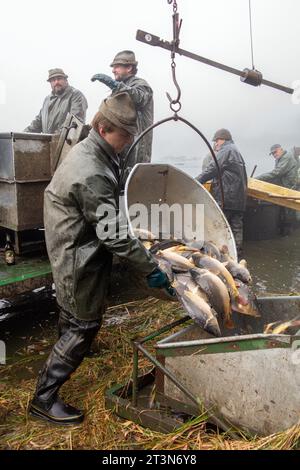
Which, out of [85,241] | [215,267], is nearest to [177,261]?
[215,267]

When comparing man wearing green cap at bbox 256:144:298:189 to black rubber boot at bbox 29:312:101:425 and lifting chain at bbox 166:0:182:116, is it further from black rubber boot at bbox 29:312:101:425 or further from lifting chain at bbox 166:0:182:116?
black rubber boot at bbox 29:312:101:425

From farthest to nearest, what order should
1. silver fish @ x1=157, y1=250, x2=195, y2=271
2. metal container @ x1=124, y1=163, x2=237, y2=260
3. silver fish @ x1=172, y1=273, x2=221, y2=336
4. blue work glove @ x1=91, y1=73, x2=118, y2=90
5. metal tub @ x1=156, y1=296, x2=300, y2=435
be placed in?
blue work glove @ x1=91, y1=73, x2=118, y2=90, metal container @ x1=124, y1=163, x2=237, y2=260, silver fish @ x1=157, y1=250, x2=195, y2=271, silver fish @ x1=172, y1=273, x2=221, y2=336, metal tub @ x1=156, y1=296, x2=300, y2=435

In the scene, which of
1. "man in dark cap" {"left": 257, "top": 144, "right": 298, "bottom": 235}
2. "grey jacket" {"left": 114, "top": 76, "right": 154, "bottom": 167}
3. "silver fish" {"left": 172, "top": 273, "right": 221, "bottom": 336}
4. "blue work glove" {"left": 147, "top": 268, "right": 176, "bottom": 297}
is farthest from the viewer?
"man in dark cap" {"left": 257, "top": 144, "right": 298, "bottom": 235}

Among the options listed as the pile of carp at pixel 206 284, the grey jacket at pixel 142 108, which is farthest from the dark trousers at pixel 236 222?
the pile of carp at pixel 206 284

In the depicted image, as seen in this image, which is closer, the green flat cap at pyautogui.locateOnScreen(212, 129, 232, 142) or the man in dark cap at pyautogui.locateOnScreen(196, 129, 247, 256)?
the man in dark cap at pyautogui.locateOnScreen(196, 129, 247, 256)

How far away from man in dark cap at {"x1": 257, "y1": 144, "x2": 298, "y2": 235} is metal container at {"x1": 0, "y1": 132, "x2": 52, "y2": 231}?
25.4 feet

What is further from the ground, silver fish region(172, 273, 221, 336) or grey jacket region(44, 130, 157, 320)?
grey jacket region(44, 130, 157, 320)

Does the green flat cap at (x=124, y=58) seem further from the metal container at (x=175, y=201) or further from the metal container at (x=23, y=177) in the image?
the metal container at (x=175, y=201)

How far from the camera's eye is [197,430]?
117 inches

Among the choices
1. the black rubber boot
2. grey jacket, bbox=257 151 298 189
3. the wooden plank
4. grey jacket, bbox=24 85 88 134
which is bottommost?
the black rubber boot

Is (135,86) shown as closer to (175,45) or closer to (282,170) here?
(175,45)

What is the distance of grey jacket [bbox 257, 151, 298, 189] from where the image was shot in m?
11.4

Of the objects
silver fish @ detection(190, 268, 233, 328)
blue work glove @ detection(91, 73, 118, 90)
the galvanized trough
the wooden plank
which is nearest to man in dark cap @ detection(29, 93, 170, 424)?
silver fish @ detection(190, 268, 233, 328)
